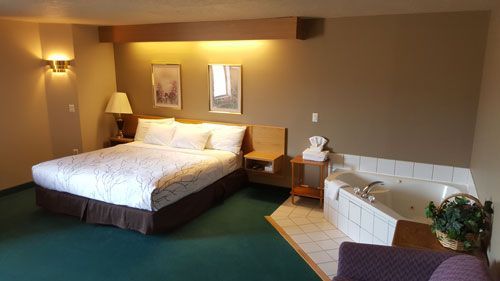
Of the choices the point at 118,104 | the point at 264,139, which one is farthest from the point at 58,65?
the point at 264,139

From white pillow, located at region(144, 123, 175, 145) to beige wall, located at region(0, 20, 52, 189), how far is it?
146 cm

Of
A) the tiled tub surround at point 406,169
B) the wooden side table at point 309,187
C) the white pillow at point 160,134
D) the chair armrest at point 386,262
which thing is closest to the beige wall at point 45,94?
the white pillow at point 160,134

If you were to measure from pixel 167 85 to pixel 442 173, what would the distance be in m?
3.82

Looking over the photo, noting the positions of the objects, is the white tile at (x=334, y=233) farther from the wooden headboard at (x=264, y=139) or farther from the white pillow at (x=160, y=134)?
the white pillow at (x=160, y=134)

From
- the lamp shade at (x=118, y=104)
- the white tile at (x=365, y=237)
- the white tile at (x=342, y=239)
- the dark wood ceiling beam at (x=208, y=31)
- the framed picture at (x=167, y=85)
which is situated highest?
the dark wood ceiling beam at (x=208, y=31)

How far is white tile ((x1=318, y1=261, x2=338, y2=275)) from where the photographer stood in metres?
3.01

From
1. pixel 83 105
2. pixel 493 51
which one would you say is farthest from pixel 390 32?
pixel 83 105

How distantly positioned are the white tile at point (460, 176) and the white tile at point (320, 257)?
1.77m

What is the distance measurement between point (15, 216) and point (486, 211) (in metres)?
4.53

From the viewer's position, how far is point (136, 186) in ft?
11.6

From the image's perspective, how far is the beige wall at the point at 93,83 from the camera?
16.9 feet

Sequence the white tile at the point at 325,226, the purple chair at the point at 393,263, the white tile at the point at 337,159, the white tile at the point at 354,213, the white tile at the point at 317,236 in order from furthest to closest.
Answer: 1. the white tile at the point at 337,159
2. the white tile at the point at 325,226
3. the white tile at the point at 317,236
4. the white tile at the point at 354,213
5. the purple chair at the point at 393,263

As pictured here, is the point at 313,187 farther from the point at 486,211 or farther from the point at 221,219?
the point at 486,211

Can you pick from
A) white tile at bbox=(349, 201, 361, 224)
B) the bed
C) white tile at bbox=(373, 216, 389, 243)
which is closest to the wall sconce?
the bed
